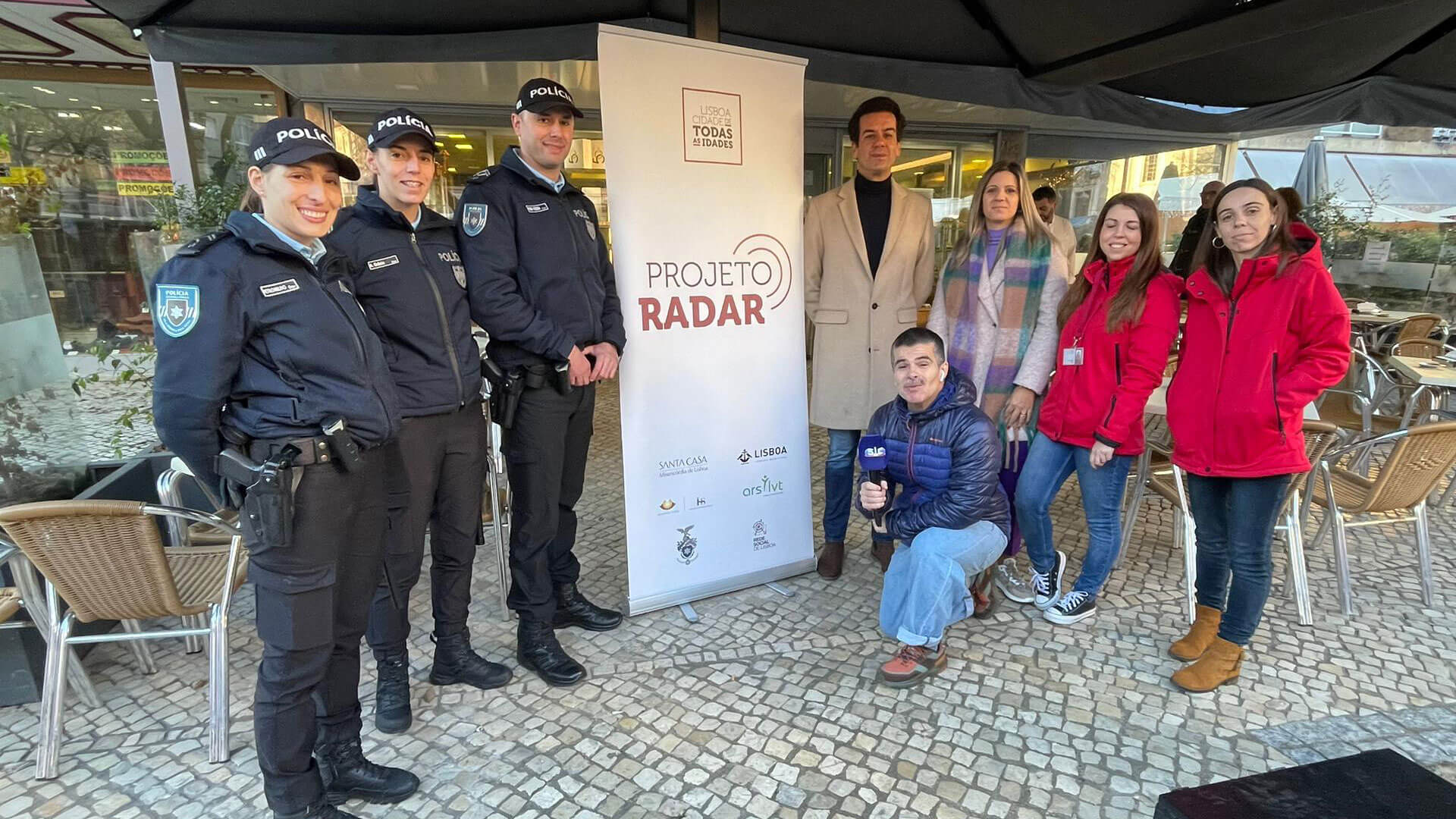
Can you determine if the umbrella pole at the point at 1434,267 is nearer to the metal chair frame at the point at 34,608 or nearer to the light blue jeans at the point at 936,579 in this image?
the light blue jeans at the point at 936,579

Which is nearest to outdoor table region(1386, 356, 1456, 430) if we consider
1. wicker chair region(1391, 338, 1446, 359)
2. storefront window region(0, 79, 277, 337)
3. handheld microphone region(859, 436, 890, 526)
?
wicker chair region(1391, 338, 1446, 359)

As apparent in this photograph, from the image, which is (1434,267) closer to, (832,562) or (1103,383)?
(1103,383)

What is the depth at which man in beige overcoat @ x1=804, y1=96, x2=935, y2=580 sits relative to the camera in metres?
3.11

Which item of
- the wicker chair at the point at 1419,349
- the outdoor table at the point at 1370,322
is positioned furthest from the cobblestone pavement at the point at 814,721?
the outdoor table at the point at 1370,322

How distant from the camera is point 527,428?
2492 millimetres

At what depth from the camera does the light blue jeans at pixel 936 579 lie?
8.08 feet

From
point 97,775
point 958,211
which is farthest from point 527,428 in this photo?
point 958,211

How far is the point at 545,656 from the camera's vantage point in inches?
102

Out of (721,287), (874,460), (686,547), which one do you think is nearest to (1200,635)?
(874,460)

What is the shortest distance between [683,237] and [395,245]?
112 centimetres

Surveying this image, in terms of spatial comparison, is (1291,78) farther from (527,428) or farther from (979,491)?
(527,428)

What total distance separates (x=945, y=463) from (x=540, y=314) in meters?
1.56

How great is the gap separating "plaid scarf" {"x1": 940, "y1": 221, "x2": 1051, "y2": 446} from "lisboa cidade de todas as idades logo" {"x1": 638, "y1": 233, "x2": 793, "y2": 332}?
0.75m

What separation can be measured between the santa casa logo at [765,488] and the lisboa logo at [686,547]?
30cm
